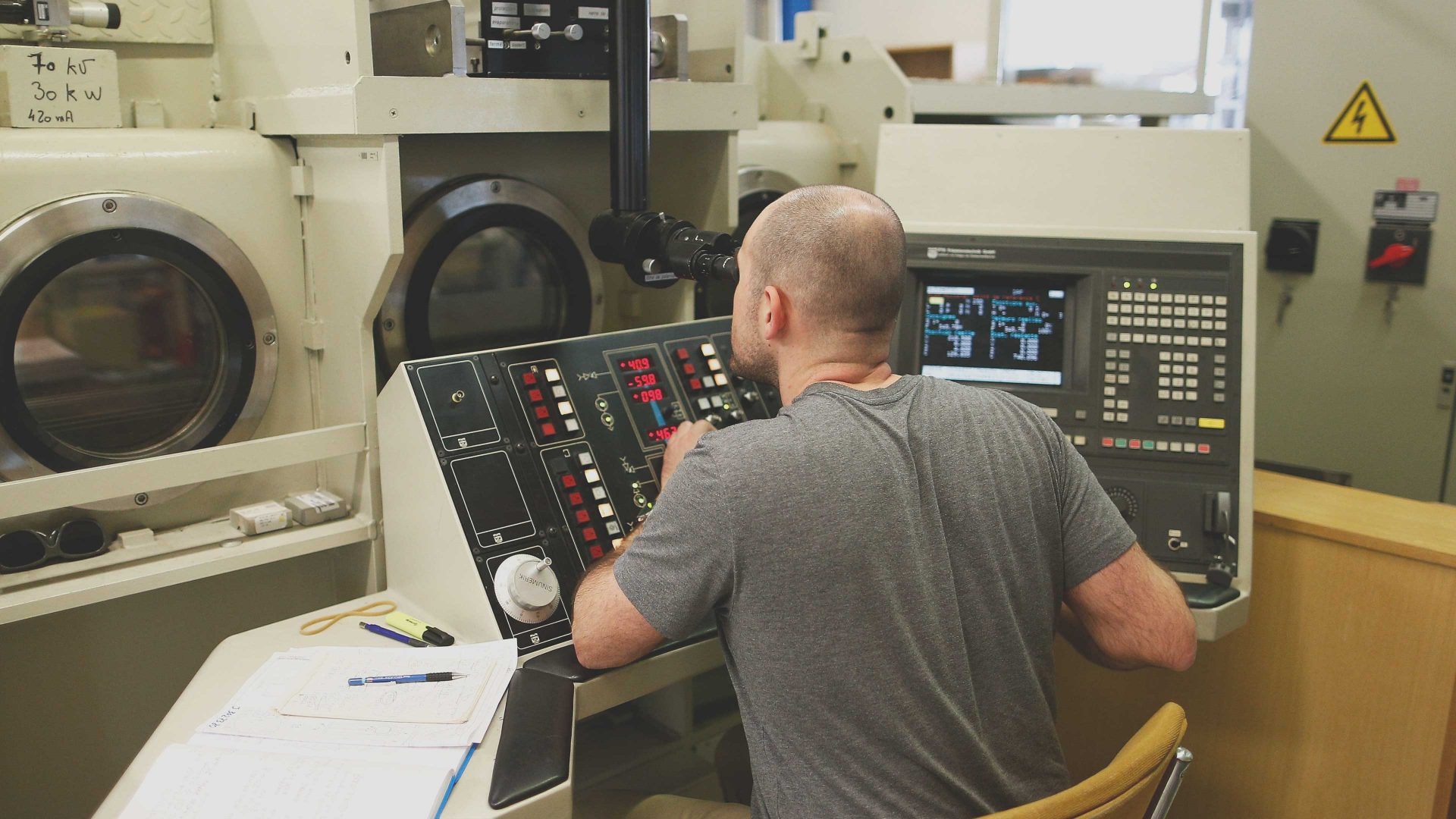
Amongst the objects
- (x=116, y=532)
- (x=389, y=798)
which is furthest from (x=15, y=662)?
(x=389, y=798)

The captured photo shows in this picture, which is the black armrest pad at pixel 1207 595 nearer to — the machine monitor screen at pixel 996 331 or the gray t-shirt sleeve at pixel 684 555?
the machine monitor screen at pixel 996 331

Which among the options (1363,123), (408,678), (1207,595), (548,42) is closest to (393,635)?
(408,678)

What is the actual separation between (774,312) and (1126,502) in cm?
79

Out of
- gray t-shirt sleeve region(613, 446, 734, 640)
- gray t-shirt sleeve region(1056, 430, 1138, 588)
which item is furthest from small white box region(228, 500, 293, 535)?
gray t-shirt sleeve region(1056, 430, 1138, 588)

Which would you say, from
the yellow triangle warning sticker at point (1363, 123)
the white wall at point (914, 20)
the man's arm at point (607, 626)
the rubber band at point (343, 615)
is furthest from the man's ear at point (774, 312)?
the white wall at point (914, 20)

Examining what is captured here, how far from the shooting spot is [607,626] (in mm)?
1252

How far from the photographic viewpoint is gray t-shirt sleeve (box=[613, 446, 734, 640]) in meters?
1.16

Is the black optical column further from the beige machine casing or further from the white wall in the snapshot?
the white wall

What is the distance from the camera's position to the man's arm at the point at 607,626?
124 cm

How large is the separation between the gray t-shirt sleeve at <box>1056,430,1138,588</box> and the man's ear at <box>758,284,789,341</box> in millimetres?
366

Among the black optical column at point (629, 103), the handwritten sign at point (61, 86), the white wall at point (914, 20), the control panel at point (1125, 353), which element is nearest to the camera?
the handwritten sign at point (61, 86)

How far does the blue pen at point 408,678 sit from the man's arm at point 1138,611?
0.78 m

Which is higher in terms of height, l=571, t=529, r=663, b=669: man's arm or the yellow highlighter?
l=571, t=529, r=663, b=669: man's arm

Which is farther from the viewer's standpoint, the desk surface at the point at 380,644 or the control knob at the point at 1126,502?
the control knob at the point at 1126,502
